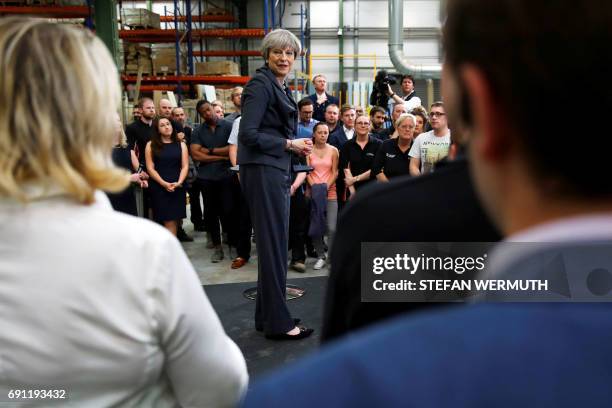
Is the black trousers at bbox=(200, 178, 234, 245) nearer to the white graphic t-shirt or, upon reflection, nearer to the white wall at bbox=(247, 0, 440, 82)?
the white graphic t-shirt

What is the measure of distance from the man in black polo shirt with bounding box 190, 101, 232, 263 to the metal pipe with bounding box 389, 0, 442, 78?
3658 millimetres

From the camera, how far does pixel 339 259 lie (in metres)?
0.84

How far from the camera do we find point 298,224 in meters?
4.73

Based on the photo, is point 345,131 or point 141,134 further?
point 345,131

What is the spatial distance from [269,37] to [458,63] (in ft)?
8.25

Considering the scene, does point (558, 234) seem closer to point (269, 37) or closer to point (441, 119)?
point (269, 37)

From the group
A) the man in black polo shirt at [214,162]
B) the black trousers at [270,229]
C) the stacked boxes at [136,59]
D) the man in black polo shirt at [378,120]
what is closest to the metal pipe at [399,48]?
the man in black polo shirt at [378,120]

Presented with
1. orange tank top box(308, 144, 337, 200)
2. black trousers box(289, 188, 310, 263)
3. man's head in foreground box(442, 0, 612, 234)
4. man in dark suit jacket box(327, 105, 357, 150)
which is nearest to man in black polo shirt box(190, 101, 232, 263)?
black trousers box(289, 188, 310, 263)

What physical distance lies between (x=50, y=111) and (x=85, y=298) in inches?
11.8

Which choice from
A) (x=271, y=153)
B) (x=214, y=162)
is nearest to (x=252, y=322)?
(x=271, y=153)

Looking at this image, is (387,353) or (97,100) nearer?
(387,353)

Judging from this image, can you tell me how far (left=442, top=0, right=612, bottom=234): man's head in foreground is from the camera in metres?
0.35

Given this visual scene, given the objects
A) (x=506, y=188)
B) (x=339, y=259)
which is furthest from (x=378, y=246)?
(x=506, y=188)

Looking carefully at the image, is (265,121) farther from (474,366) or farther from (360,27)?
(360,27)
